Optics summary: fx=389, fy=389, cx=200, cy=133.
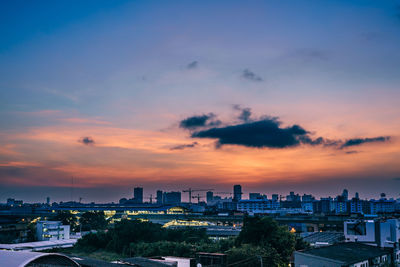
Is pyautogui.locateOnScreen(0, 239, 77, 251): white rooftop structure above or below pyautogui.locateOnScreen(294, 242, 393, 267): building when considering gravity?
below

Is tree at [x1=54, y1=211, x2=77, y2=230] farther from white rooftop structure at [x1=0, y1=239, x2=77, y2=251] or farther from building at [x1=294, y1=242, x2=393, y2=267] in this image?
building at [x1=294, y1=242, x2=393, y2=267]

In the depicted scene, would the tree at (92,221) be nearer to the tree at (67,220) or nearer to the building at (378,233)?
the tree at (67,220)

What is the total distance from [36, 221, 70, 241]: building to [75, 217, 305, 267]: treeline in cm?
1245

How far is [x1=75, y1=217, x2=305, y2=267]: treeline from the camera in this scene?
102 ft

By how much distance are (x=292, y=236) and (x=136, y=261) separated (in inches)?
737

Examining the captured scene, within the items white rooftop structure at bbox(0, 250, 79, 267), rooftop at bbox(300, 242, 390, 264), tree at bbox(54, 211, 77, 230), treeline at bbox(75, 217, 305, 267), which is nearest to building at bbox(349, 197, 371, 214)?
tree at bbox(54, 211, 77, 230)

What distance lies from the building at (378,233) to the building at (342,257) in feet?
12.7

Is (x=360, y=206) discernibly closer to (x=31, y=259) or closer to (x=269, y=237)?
(x=269, y=237)

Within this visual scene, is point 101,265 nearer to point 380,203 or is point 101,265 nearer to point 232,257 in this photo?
point 232,257

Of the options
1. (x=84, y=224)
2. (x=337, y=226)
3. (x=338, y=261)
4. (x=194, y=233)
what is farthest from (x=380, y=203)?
(x=338, y=261)

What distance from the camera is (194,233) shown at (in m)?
54.2

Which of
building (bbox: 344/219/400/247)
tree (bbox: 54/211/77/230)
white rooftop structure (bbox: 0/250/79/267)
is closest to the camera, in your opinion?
white rooftop structure (bbox: 0/250/79/267)

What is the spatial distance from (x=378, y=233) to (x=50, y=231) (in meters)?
56.9

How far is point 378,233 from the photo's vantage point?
32.6m
